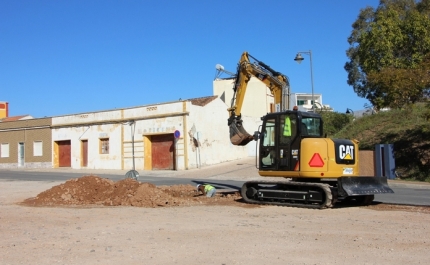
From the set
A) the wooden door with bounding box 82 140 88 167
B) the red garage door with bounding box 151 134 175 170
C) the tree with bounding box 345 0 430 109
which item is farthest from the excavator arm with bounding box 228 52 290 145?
the wooden door with bounding box 82 140 88 167

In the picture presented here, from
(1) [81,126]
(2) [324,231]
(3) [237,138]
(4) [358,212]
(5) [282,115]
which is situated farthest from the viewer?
(1) [81,126]

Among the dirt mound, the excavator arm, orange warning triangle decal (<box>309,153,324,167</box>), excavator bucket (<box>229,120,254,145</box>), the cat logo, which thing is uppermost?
the excavator arm

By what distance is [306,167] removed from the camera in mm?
12781

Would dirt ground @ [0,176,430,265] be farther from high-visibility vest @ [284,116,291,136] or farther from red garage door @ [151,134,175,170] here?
red garage door @ [151,134,175,170]

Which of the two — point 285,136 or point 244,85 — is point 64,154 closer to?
point 244,85

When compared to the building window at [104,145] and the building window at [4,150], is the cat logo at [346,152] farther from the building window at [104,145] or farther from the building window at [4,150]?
the building window at [4,150]

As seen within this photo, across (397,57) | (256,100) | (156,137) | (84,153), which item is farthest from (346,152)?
(256,100)

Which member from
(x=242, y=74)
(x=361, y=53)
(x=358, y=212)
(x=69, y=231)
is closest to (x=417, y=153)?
(x=361, y=53)

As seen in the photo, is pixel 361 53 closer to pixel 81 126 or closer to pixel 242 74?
pixel 242 74

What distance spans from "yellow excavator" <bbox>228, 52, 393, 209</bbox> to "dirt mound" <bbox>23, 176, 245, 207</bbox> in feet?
5.26

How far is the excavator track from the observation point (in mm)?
12477

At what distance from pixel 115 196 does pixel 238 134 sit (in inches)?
175

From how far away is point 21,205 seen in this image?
47.3 feet

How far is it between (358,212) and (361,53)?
1820 centimetres
